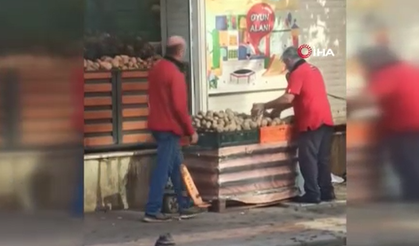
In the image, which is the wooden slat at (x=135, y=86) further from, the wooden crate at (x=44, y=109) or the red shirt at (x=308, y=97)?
the wooden crate at (x=44, y=109)

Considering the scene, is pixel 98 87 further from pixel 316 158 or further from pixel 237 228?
pixel 316 158

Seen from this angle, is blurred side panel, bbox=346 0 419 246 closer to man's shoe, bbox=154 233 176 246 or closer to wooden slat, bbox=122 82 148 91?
man's shoe, bbox=154 233 176 246

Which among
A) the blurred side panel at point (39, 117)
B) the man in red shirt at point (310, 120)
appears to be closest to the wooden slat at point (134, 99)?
the man in red shirt at point (310, 120)

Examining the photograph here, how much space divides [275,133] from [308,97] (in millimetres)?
455

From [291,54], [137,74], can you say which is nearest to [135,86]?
[137,74]

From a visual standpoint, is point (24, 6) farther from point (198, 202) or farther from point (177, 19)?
point (198, 202)

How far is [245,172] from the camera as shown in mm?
8617

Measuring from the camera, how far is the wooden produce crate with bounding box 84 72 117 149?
318 inches

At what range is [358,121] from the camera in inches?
308

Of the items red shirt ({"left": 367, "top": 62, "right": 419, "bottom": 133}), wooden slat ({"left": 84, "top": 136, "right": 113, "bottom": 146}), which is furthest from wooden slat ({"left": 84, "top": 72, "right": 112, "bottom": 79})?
red shirt ({"left": 367, "top": 62, "right": 419, "bottom": 133})

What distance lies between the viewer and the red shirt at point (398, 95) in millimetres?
7727

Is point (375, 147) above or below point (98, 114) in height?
below

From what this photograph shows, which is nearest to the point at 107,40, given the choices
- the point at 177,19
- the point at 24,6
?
the point at 177,19

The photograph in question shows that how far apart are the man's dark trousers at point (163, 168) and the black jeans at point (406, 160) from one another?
1659 mm
